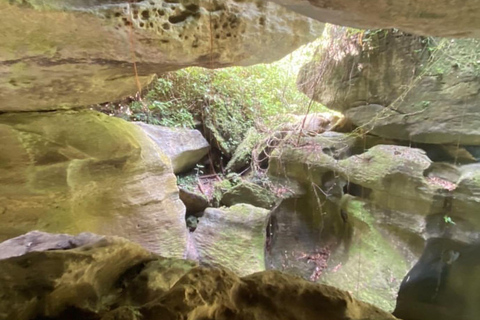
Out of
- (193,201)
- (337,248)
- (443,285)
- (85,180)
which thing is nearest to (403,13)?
(85,180)

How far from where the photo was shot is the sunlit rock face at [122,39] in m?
2.07

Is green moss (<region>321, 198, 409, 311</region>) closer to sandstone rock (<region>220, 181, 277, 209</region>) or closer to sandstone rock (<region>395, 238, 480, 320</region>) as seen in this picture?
sandstone rock (<region>395, 238, 480, 320</region>)

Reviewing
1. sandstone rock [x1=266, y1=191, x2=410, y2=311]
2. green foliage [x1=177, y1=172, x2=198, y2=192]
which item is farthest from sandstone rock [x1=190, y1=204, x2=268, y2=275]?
green foliage [x1=177, y1=172, x2=198, y2=192]

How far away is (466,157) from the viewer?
5.12 m

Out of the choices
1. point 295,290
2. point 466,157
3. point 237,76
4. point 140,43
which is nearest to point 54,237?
point 140,43

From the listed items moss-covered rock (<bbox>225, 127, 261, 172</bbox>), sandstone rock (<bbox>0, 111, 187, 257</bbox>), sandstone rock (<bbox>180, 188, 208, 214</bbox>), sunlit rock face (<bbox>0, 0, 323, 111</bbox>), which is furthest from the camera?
moss-covered rock (<bbox>225, 127, 261, 172</bbox>)

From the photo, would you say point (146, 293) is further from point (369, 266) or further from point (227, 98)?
point (227, 98)

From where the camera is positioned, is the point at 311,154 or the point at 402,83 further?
the point at 311,154

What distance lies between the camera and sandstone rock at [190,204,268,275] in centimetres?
515

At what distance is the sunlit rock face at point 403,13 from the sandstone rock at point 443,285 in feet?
12.7

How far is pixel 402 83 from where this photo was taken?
5191mm

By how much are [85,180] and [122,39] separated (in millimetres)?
2161

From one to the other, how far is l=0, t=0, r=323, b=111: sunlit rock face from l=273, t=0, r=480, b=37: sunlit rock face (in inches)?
23.5

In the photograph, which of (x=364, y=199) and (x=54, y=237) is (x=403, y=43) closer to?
(x=364, y=199)
